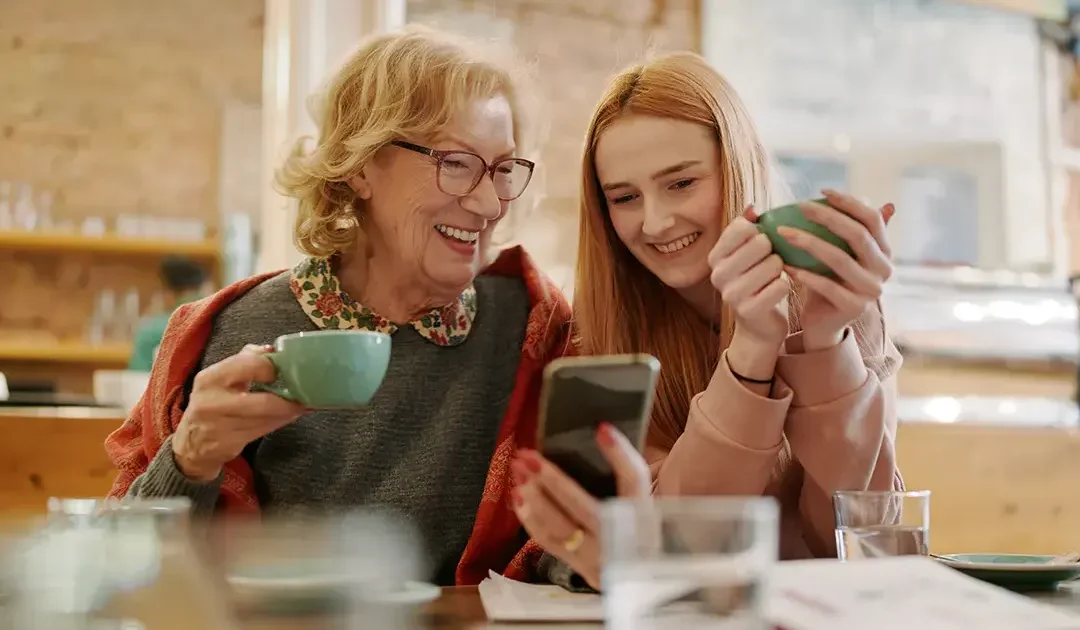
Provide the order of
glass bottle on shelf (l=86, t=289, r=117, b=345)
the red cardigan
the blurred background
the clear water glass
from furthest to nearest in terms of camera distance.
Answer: glass bottle on shelf (l=86, t=289, r=117, b=345) < the blurred background < the red cardigan < the clear water glass

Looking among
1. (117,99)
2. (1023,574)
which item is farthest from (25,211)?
(1023,574)

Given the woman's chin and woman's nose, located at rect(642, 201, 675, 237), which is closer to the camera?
woman's nose, located at rect(642, 201, 675, 237)

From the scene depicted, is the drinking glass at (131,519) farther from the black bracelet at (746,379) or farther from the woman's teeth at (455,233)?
the woman's teeth at (455,233)

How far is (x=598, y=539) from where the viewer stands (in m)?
0.89

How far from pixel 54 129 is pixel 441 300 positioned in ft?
12.4

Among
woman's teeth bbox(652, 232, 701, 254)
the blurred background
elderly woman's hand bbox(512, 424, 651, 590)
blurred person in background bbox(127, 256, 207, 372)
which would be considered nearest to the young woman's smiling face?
woman's teeth bbox(652, 232, 701, 254)

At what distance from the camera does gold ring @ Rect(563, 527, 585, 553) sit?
0.88m

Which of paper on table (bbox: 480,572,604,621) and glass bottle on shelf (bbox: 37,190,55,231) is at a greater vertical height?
glass bottle on shelf (bbox: 37,190,55,231)

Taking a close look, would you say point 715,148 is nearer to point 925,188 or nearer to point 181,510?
point 181,510

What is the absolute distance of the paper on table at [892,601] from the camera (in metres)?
0.73

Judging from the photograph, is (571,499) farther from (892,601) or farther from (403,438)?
(403,438)

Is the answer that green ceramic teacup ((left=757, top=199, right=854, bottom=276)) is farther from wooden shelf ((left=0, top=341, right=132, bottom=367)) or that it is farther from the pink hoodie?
wooden shelf ((left=0, top=341, right=132, bottom=367))

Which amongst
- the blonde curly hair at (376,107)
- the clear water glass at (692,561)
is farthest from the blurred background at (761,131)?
the clear water glass at (692,561)

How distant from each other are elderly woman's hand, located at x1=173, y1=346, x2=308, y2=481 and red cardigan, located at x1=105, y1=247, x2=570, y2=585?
0.72ft
